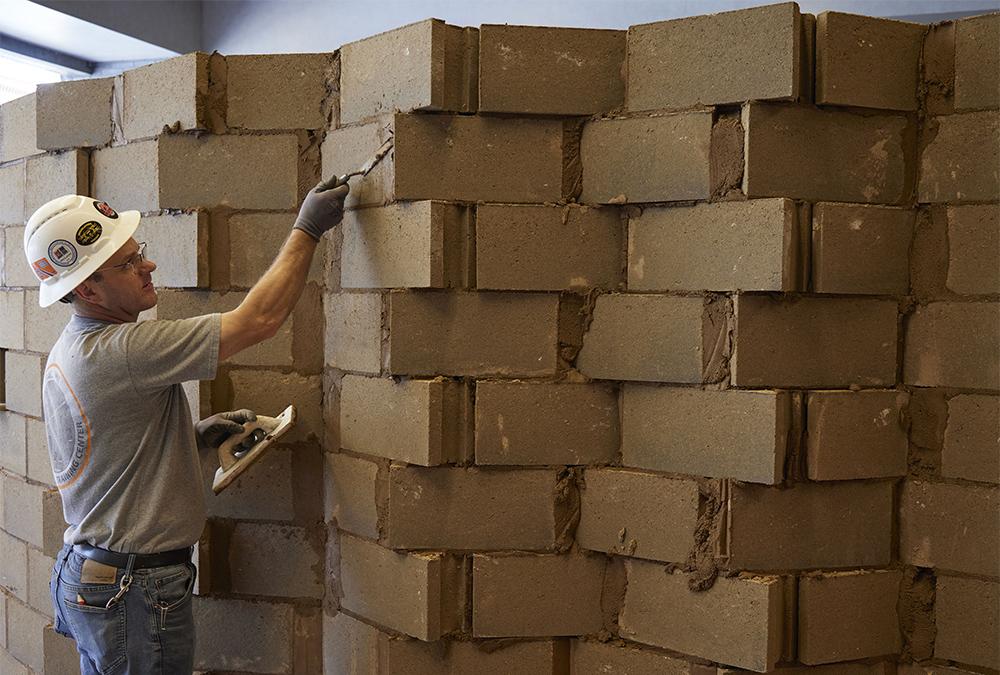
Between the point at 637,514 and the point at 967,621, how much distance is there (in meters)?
0.93

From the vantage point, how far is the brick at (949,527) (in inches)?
94.6

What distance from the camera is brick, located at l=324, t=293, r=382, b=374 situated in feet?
8.34

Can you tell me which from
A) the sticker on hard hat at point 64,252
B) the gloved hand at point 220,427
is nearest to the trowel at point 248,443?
the gloved hand at point 220,427

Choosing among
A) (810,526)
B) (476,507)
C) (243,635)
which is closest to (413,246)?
(476,507)

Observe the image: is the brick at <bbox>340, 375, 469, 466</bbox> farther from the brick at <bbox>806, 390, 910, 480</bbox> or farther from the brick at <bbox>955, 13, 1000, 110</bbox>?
the brick at <bbox>955, 13, 1000, 110</bbox>

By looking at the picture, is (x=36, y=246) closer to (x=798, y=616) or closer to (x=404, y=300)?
(x=404, y=300)

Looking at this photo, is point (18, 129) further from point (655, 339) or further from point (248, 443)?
point (655, 339)

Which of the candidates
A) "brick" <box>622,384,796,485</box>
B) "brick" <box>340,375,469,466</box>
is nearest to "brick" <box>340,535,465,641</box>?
"brick" <box>340,375,469,466</box>

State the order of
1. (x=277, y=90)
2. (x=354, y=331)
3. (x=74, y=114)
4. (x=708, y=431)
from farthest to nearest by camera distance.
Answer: (x=74, y=114) < (x=277, y=90) < (x=354, y=331) < (x=708, y=431)

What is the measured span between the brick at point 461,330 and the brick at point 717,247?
0.93ft

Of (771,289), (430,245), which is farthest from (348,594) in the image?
(771,289)

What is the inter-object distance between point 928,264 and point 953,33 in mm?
612

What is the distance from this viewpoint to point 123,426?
92.1 inches

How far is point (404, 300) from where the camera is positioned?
8.12 ft
